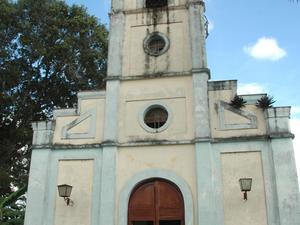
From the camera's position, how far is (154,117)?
46.0ft

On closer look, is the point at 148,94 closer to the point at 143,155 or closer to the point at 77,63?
the point at 143,155

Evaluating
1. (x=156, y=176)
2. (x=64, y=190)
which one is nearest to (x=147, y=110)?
(x=156, y=176)

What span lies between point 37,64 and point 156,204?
12.3 metres

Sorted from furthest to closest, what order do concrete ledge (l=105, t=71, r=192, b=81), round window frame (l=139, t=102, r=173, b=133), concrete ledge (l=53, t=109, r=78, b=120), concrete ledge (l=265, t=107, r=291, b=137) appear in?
concrete ledge (l=53, t=109, r=78, b=120) < concrete ledge (l=105, t=71, r=192, b=81) < round window frame (l=139, t=102, r=173, b=133) < concrete ledge (l=265, t=107, r=291, b=137)

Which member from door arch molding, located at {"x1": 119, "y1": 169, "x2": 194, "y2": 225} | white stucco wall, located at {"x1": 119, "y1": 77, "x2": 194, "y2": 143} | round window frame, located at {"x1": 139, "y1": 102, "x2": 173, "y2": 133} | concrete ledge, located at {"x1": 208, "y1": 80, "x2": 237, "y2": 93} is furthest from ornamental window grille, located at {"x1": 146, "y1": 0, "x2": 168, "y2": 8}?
door arch molding, located at {"x1": 119, "y1": 169, "x2": 194, "y2": 225}

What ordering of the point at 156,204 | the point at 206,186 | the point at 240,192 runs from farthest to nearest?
the point at 156,204 → the point at 206,186 → the point at 240,192

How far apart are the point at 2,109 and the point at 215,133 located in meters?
12.4

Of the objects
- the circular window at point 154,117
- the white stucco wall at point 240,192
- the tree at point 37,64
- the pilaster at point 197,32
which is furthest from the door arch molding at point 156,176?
the tree at point 37,64

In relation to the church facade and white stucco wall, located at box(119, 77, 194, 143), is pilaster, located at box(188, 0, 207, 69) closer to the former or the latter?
the church facade

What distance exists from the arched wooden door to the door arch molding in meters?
0.21

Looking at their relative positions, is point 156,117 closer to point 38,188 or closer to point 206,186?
point 206,186

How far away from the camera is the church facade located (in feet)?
40.0

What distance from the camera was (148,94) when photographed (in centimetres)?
1414

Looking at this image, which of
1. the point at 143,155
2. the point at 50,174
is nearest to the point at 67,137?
the point at 50,174
